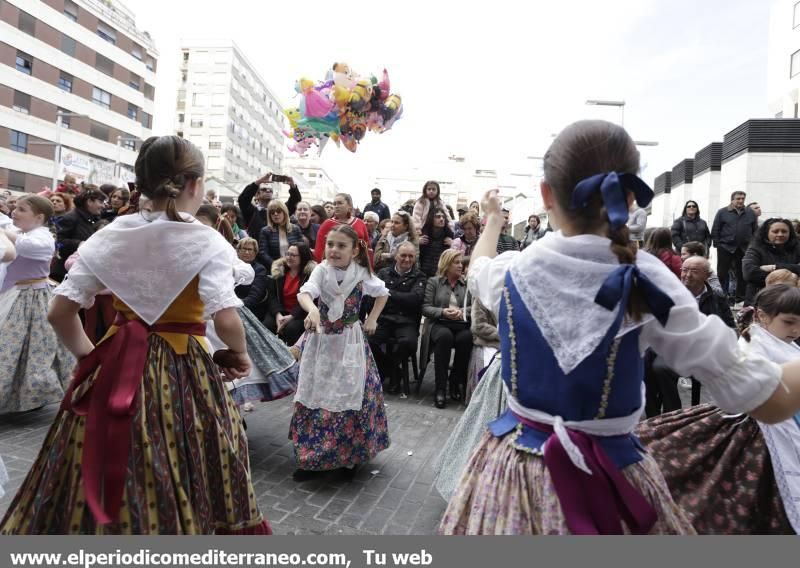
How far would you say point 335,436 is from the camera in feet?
13.2

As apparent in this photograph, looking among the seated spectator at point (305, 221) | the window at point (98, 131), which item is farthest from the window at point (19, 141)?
the seated spectator at point (305, 221)

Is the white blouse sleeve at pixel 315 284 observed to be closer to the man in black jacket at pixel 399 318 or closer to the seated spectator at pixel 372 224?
the man in black jacket at pixel 399 318

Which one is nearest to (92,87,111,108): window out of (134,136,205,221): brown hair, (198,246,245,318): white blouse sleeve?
(134,136,205,221): brown hair

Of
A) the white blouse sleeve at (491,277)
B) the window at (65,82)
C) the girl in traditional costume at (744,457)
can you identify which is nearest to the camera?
the white blouse sleeve at (491,277)

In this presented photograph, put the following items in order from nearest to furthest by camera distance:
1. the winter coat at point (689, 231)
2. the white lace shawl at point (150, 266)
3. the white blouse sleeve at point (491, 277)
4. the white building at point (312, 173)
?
the white blouse sleeve at point (491, 277) → the white lace shawl at point (150, 266) → the winter coat at point (689, 231) → the white building at point (312, 173)

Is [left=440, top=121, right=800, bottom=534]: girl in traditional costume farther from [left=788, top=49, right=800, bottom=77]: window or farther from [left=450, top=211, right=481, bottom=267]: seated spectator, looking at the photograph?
[left=788, top=49, right=800, bottom=77]: window

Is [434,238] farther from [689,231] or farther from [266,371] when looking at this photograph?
[689,231]

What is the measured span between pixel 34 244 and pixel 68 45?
47574 mm

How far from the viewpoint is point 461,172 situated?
50.6 meters

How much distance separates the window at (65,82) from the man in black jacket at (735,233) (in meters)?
47.1

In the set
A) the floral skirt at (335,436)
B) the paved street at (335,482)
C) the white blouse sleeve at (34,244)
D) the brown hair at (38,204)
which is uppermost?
the brown hair at (38,204)

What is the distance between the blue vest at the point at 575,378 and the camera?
1380 millimetres
